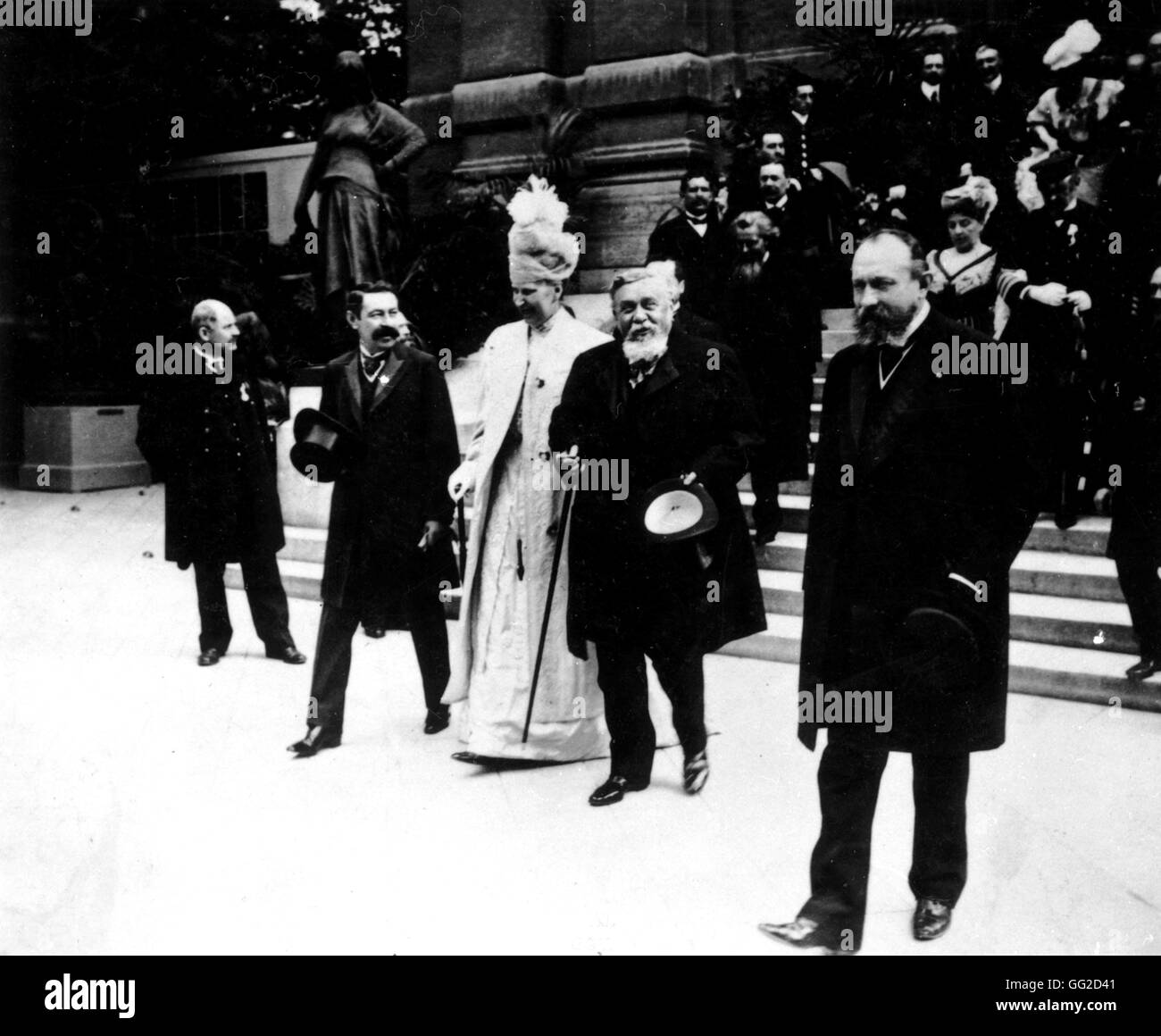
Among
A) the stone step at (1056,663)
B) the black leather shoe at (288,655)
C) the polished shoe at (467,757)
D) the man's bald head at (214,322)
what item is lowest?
the polished shoe at (467,757)

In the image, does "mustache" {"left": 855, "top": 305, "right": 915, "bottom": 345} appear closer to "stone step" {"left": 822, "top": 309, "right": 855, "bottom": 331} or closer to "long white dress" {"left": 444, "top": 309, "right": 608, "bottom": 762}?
"long white dress" {"left": 444, "top": 309, "right": 608, "bottom": 762}

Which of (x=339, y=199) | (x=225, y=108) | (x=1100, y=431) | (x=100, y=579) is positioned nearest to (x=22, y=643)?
(x=100, y=579)

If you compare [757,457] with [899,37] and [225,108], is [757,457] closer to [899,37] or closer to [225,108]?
[899,37]

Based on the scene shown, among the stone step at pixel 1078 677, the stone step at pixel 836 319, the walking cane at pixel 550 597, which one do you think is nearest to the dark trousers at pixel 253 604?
the walking cane at pixel 550 597

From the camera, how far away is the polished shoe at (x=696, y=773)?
15.0ft

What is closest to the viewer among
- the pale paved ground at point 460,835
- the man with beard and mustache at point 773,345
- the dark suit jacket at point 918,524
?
the dark suit jacket at point 918,524

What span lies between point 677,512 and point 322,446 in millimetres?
1745

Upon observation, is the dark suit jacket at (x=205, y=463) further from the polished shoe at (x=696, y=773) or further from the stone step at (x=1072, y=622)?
the stone step at (x=1072, y=622)

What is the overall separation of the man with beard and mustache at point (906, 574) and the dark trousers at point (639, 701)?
114 cm

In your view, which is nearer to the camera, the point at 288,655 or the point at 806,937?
the point at 806,937

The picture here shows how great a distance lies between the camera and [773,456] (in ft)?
22.4

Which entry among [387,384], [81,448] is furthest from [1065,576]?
[81,448]

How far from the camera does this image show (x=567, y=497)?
4.87m

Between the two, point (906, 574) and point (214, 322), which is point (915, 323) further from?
point (214, 322)
